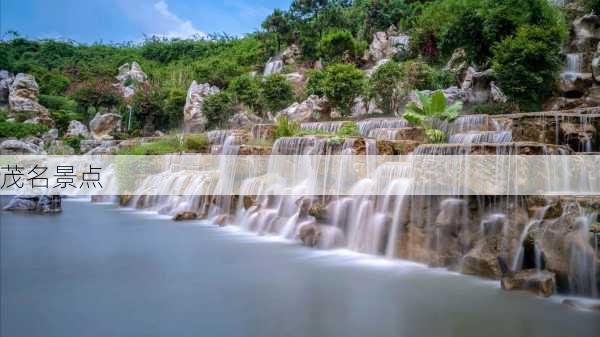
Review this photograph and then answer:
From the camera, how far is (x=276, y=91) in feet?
81.2

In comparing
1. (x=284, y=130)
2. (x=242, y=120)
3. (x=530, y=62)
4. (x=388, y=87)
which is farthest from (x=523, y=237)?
(x=242, y=120)

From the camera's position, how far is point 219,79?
119 feet

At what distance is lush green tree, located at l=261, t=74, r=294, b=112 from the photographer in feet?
81.0

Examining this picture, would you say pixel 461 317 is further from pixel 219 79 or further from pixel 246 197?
pixel 219 79

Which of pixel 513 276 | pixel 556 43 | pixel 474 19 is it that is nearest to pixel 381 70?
pixel 474 19

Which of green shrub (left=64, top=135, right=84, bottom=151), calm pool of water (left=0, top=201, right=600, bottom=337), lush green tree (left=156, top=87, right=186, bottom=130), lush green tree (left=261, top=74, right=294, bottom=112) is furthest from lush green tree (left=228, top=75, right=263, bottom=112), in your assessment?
calm pool of water (left=0, top=201, right=600, bottom=337)

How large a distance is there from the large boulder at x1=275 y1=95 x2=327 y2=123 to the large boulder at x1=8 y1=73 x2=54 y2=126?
60.2 ft

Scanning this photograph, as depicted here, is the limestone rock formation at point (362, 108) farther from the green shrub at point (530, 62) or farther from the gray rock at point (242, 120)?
the green shrub at point (530, 62)

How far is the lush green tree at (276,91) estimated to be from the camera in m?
24.7

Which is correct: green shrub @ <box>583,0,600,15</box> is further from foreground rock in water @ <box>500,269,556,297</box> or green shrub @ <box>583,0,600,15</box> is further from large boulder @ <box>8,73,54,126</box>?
large boulder @ <box>8,73,54,126</box>

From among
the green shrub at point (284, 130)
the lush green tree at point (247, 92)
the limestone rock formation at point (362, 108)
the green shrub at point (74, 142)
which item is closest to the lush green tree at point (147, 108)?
the green shrub at point (74, 142)

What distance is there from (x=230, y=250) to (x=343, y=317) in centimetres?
405

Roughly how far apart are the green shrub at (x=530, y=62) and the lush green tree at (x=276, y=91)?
1160 cm

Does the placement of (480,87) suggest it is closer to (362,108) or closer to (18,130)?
(362,108)
